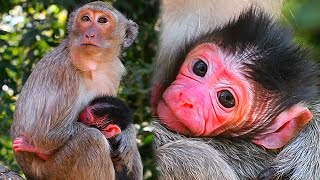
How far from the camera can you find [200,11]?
1.83m

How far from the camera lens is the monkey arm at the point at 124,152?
1883mm

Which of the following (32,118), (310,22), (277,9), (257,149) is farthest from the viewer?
(277,9)

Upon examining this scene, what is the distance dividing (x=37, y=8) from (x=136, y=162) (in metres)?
1.55

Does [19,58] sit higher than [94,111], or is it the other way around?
[94,111]

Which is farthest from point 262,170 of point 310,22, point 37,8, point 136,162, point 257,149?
point 37,8

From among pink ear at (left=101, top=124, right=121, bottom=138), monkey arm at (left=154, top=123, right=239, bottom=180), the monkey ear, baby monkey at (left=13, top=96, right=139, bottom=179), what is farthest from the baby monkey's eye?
monkey arm at (left=154, top=123, right=239, bottom=180)

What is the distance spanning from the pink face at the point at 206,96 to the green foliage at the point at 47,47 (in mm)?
829

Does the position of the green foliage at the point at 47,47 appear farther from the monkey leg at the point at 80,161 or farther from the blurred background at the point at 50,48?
the monkey leg at the point at 80,161

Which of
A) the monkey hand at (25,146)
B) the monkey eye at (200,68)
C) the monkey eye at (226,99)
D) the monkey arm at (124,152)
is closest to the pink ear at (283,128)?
the monkey eye at (226,99)

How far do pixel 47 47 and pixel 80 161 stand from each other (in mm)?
1308

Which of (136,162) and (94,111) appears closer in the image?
(94,111)

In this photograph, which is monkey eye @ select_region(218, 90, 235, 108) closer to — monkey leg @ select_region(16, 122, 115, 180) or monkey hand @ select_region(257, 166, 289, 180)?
monkey hand @ select_region(257, 166, 289, 180)

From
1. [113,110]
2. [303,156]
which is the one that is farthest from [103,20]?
[303,156]

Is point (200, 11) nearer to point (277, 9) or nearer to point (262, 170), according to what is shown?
point (277, 9)
